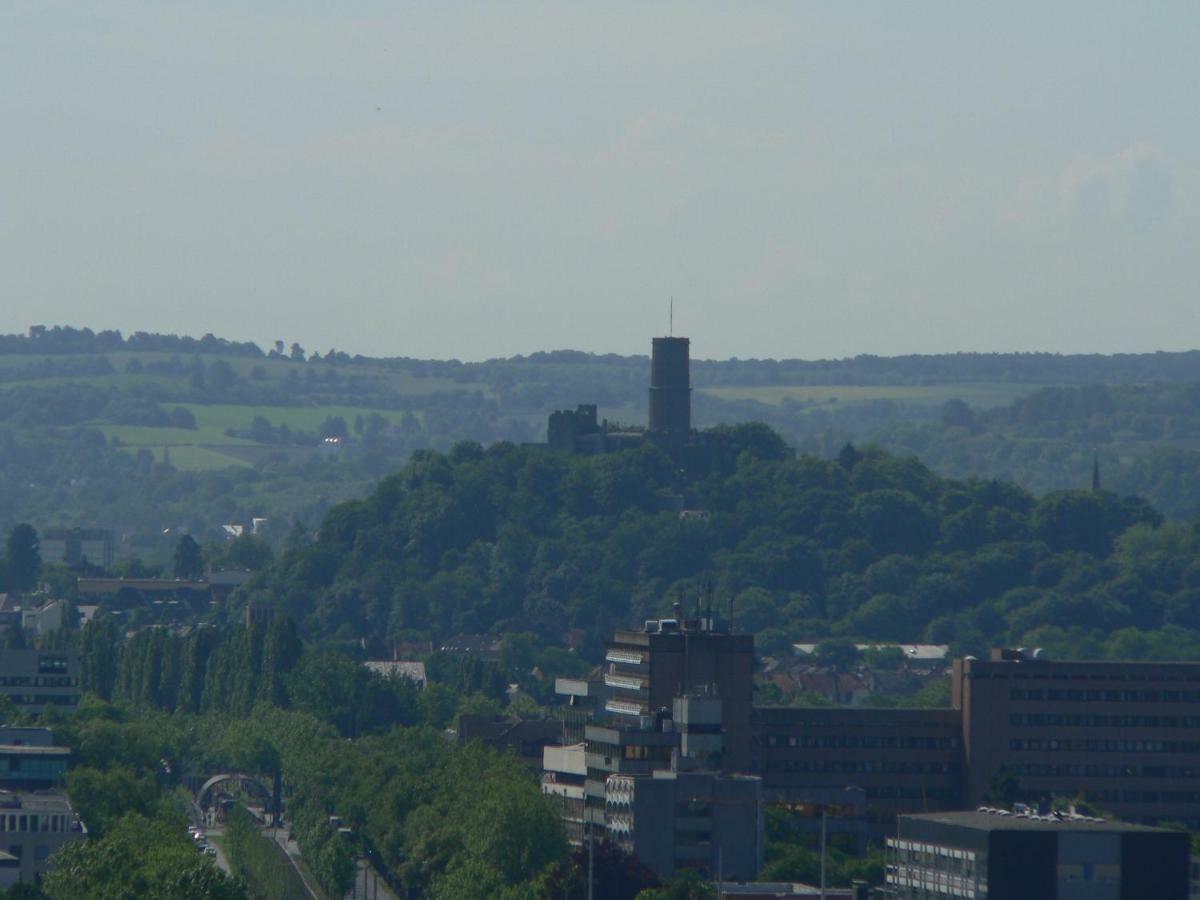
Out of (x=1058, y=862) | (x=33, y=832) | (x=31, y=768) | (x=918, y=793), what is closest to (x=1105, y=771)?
(x=918, y=793)

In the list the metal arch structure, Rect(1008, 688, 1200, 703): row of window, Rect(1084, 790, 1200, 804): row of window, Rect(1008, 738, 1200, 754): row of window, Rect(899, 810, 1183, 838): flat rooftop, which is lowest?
the metal arch structure

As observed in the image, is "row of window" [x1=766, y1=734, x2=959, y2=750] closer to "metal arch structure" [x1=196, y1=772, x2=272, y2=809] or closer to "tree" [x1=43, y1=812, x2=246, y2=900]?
"metal arch structure" [x1=196, y1=772, x2=272, y2=809]

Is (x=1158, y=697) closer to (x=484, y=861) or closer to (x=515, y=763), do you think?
(x=515, y=763)

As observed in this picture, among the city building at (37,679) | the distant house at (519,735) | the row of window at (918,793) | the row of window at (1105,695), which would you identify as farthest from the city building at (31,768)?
the city building at (37,679)

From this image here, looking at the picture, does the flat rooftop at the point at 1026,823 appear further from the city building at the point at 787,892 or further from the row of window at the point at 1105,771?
the row of window at the point at 1105,771

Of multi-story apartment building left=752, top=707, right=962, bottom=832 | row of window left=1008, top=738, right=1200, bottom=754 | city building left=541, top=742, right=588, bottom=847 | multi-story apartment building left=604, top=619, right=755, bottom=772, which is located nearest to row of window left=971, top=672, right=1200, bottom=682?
multi-story apartment building left=752, top=707, right=962, bottom=832
